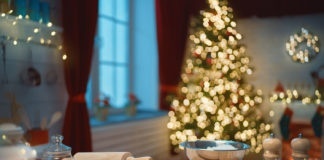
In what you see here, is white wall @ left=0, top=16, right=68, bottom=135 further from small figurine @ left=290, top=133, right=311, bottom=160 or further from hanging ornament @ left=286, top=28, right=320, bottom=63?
hanging ornament @ left=286, top=28, right=320, bottom=63

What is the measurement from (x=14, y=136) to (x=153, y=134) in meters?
2.42

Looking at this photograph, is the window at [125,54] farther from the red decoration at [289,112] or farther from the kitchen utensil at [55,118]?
the red decoration at [289,112]

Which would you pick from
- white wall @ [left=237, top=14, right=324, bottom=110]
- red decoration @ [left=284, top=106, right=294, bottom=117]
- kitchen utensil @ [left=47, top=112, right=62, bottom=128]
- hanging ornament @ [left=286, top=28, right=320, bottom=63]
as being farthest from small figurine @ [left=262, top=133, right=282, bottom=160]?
hanging ornament @ [left=286, top=28, right=320, bottom=63]

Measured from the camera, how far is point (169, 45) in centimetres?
469

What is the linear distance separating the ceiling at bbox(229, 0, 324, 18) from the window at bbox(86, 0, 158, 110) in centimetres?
122

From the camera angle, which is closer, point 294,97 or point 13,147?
point 13,147

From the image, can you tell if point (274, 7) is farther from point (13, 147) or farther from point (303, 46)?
point (13, 147)

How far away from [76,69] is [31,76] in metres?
0.37

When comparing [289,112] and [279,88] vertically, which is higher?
[279,88]

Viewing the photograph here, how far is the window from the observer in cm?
408

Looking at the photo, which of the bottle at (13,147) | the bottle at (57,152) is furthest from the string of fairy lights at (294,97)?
the bottle at (57,152)

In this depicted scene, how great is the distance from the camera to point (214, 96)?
404 centimetres

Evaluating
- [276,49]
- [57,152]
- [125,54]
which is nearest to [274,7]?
[276,49]

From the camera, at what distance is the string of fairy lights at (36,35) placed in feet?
8.23
